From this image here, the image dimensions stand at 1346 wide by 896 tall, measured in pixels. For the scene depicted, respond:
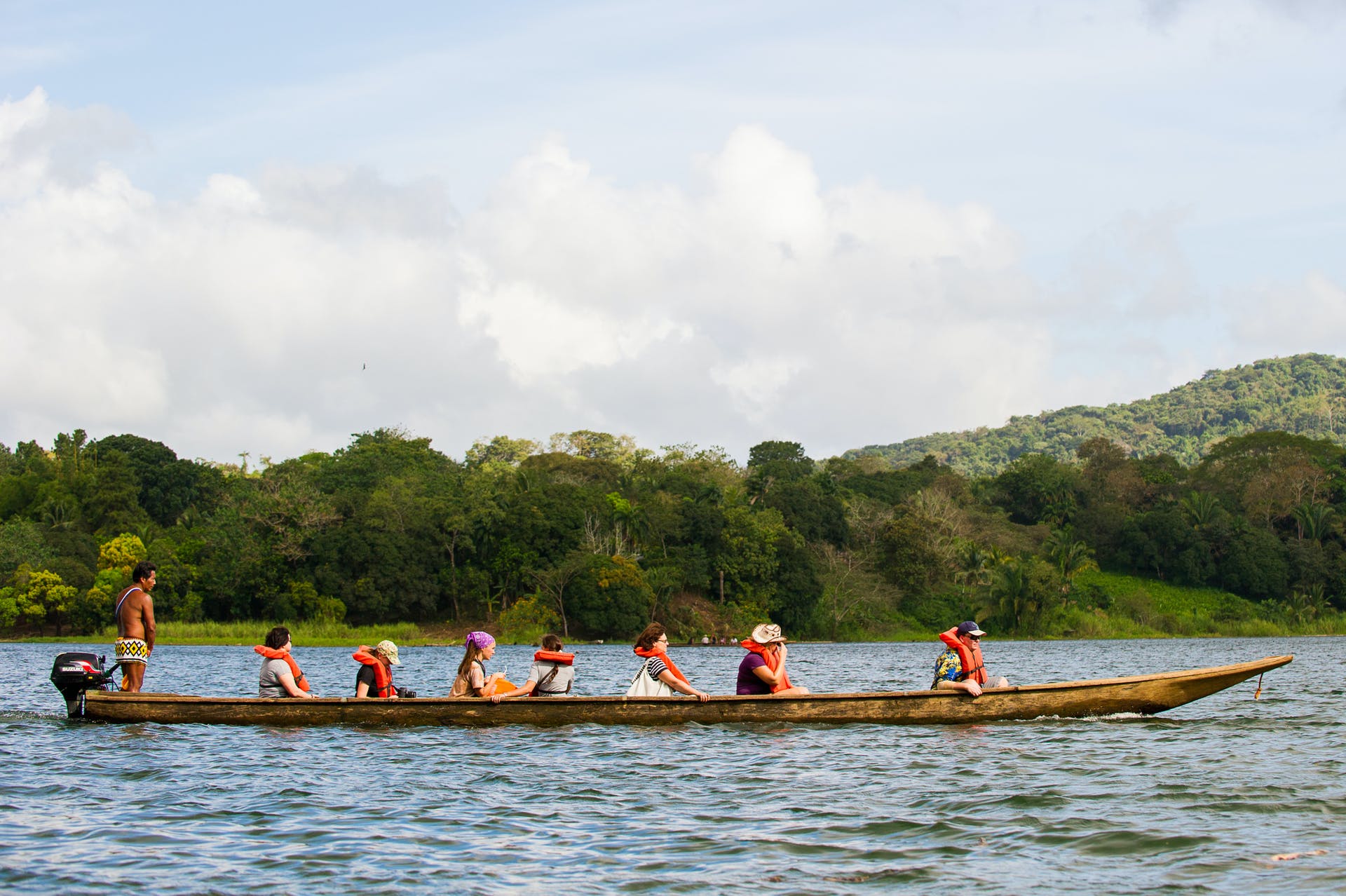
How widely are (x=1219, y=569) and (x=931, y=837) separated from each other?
94.2 metres

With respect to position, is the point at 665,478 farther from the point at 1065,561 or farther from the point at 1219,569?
the point at 1219,569

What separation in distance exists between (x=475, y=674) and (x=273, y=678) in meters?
2.85

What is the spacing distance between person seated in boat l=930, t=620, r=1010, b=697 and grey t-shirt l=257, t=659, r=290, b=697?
9073 millimetres

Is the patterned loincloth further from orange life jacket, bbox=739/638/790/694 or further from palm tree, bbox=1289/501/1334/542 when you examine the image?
palm tree, bbox=1289/501/1334/542

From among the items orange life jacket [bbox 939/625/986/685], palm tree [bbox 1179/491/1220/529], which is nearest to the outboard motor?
orange life jacket [bbox 939/625/986/685]

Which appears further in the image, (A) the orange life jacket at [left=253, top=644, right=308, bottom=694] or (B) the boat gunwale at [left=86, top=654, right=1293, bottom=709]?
(A) the orange life jacket at [left=253, top=644, right=308, bottom=694]

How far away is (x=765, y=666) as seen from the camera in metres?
17.1

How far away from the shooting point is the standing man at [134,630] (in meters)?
17.5

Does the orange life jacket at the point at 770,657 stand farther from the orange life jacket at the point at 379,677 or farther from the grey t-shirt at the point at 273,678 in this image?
the grey t-shirt at the point at 273,678

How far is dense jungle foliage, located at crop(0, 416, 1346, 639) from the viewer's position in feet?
241

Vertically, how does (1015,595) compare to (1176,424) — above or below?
below

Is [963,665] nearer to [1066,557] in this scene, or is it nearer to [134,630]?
[134,630]

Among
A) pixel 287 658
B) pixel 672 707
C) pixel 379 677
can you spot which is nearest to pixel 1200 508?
pixel 672 707

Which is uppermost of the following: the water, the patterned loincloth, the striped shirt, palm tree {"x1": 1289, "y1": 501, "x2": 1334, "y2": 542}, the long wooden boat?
palm tree {"x1": 1289, "y1": 501, "x2": 1334, "y2": 542}
